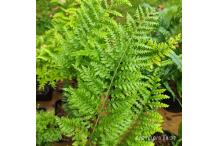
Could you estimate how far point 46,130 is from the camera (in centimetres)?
189

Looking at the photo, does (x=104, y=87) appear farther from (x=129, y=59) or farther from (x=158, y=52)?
(x=158, y=52)

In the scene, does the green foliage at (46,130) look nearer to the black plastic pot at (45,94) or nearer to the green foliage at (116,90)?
the green foliage at (116,90)

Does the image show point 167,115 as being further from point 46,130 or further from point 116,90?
point 46,130

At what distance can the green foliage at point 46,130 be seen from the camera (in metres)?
1.86

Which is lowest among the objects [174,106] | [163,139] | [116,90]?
[163,139]

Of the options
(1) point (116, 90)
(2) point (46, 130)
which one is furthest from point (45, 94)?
(1) point (116, 90)

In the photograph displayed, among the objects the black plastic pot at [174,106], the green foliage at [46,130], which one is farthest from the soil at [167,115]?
the green foliage at [46,130]

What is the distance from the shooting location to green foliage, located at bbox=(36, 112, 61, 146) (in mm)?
1861

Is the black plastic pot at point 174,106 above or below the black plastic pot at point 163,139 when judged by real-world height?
above

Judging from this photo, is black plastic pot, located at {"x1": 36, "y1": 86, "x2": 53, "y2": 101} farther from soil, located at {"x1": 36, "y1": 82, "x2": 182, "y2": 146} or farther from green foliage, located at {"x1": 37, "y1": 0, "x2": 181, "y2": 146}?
green foliage, located at {"x1": 37, "y1": 0, "x2": 181, "y2": 146}

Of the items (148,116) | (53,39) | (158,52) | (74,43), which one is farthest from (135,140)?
(53,39)
